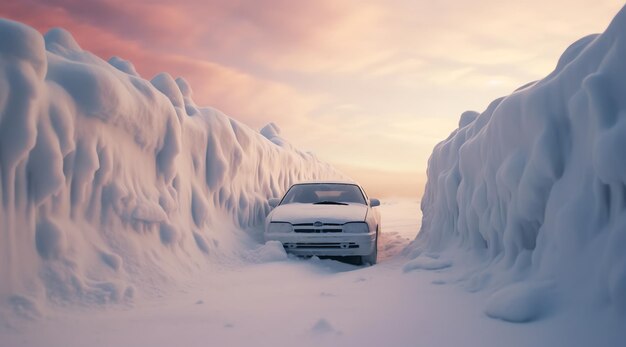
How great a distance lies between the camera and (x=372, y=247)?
559 centimetres

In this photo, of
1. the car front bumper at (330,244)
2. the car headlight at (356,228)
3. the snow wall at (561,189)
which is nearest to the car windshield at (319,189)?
the car headlight at (356,228)

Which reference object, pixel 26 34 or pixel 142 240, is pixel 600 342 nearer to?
pixel 142 240

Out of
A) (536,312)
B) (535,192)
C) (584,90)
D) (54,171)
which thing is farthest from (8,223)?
(584,90)

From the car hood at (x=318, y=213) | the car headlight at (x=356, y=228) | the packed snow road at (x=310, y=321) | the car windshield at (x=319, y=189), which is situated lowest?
the packed snow road at (x=310, y=321)

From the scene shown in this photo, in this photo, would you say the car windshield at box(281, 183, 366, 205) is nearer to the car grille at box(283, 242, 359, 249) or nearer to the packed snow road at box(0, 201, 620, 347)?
the car grille at box(283, 242, 359, 249)

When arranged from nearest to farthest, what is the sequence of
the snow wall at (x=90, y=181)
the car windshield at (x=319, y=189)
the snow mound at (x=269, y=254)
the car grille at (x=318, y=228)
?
the snow wall at (x=90, y=181), the snow mound at (x=269, y=254), the car grille at (x=318, y=228), the car windshield at (x=319, y=189)

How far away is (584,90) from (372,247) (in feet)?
11.7

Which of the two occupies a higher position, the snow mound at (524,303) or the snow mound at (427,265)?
the snow mound at (524,303)

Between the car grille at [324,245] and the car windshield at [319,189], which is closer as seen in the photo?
the car grille at [324,245]

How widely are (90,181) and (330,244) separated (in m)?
3.04

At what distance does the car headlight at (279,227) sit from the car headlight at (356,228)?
782 mm

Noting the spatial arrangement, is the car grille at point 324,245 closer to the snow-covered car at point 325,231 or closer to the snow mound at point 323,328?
the snow-covered car at point 325,231

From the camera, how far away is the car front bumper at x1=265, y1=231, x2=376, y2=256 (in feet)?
17.7

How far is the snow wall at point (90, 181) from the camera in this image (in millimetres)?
2977
